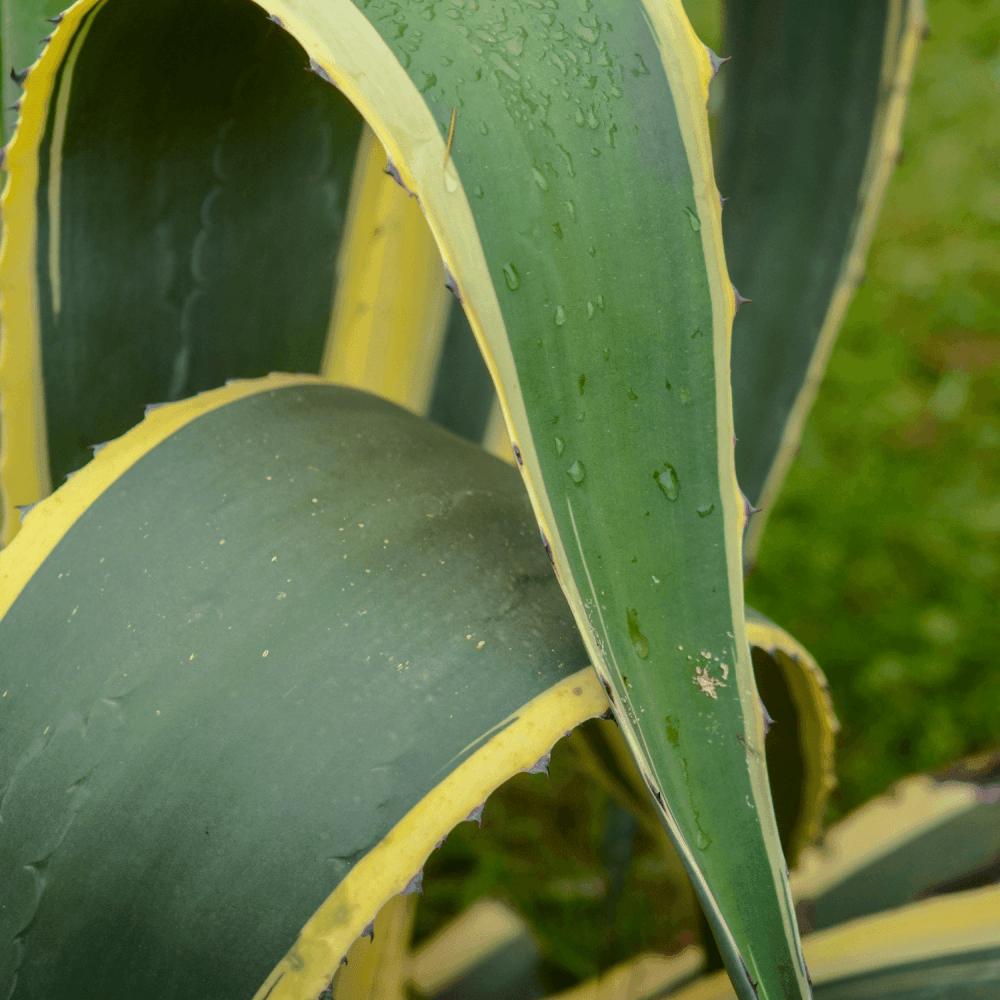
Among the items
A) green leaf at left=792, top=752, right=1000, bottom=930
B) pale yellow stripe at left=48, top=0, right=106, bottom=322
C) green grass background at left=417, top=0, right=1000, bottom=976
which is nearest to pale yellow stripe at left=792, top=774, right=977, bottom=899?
green leaf at left=792, top=752, right=1000, bottom=930

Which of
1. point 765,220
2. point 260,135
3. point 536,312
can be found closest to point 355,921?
point 536,312

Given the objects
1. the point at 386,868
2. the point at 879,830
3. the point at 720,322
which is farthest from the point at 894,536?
the point at 386,868

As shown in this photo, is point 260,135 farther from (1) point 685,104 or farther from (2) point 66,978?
(2) point 66,978

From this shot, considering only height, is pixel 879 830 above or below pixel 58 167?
below

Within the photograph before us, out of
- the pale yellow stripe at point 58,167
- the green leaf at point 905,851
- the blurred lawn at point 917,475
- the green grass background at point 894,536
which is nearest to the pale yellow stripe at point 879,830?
the green leaf at point 905,851

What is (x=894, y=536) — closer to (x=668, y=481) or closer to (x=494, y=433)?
(x=494, y=433)
